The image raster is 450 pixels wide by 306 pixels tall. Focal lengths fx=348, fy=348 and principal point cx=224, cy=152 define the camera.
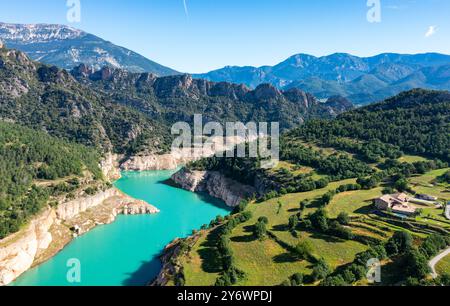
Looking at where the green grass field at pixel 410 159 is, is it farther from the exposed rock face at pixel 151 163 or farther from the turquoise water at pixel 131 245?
the exposed rock face at pixel 151 163

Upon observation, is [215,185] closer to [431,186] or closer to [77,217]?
[77,217]

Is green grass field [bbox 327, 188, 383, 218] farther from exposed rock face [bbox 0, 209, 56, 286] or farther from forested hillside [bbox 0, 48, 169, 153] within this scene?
forested hillside [bbox 0, 48, 169, 153]

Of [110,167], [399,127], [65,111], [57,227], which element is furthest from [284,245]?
[65,111]

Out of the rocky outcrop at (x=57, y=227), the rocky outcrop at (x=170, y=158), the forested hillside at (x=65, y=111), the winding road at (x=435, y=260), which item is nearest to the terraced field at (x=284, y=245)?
the winding road at (x=435, y=260)

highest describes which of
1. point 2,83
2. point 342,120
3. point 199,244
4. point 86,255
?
point 2,83
